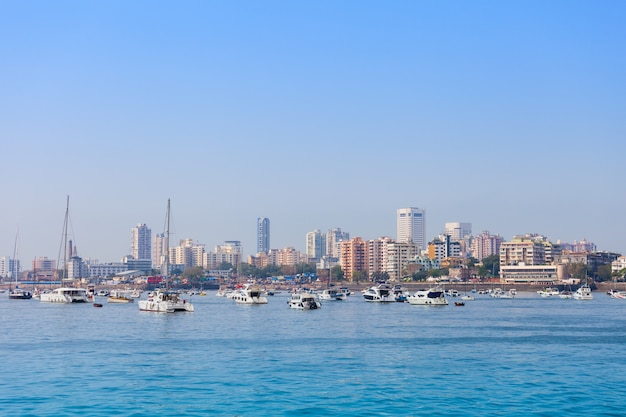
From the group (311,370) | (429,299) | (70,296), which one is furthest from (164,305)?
(311,370)

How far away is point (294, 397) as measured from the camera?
108 ft

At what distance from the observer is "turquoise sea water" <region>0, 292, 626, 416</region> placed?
3120 cm

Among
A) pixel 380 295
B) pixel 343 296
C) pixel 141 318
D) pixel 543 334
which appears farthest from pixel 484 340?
pixel 343 296

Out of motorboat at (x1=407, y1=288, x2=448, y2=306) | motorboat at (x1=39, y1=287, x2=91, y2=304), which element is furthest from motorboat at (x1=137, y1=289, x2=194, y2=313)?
motorboat at (x1=407, y1=288, x2=448, y2=306)

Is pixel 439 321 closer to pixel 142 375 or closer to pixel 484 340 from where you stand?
pixel 484 340

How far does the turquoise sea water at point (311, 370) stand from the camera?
31.2 m

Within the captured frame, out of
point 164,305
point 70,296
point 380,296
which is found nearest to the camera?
point 164,305

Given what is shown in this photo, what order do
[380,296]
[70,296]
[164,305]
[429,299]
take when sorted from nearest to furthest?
[164,305] → [429,299] → [70,296] → [380,296]

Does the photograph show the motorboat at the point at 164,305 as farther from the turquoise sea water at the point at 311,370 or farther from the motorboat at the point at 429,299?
the motorboat at the point at 429,299

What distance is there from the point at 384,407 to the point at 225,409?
592 cm

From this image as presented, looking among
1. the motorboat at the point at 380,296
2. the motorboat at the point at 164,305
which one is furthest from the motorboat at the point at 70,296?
the motorboat at the point at 380,296

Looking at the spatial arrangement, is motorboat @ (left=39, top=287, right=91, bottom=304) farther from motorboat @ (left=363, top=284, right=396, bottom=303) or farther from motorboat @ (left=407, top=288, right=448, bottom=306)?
motorboat @ (left=407, top=288, right=448, bottom=306)

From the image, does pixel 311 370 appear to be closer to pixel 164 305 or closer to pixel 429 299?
pixel 164 305

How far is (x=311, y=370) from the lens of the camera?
40344 millimetres
